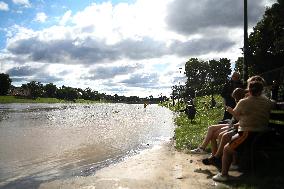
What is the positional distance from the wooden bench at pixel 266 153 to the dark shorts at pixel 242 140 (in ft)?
0.27

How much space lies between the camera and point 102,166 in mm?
11555

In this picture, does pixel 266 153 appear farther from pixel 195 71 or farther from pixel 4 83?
pixel 4 83

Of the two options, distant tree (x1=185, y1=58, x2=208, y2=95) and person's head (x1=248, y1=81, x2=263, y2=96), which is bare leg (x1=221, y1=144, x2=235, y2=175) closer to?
person's head (x1=248, y1=81, x2=263, y2=96)

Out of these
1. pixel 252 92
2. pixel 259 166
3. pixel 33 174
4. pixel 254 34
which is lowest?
pixel 33 174

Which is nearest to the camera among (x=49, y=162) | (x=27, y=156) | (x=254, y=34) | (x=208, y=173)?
(x=208, y=173)

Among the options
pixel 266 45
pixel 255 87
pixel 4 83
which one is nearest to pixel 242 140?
pixel 255 87

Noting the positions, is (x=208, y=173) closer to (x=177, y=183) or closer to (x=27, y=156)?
(x=177, y=183)

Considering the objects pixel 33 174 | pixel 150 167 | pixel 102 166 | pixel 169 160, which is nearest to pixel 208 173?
pixel 150 167

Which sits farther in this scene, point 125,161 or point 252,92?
point 125,161

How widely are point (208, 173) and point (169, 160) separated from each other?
123 inches

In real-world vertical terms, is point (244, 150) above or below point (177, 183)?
above

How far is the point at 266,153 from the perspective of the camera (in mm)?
7598

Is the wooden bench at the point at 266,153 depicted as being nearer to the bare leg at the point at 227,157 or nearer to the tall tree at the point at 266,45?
the bare leg at the point at 227,157

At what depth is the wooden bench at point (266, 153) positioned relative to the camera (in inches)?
296
